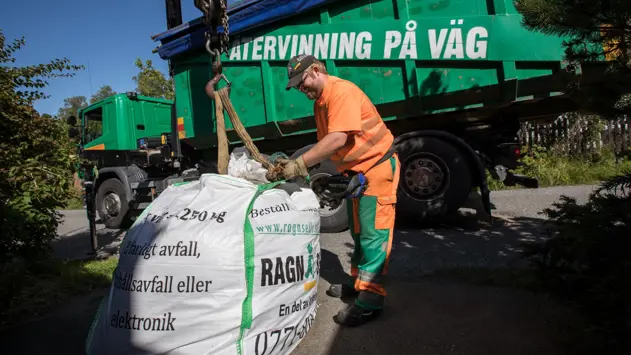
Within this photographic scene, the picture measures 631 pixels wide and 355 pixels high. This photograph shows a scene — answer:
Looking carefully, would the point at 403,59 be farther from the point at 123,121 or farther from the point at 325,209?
the point at 123,121

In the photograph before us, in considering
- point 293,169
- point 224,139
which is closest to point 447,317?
point 293,169

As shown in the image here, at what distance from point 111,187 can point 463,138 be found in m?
5.78

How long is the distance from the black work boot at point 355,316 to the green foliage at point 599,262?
0.97 meters

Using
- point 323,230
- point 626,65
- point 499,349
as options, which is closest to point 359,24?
point 323,230

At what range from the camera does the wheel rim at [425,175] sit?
4242 millimetres

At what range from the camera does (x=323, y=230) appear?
181 inches

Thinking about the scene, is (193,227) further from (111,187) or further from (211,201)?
(111,187)

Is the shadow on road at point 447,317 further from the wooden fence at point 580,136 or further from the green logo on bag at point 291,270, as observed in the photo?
the wooden fence at point 580,136

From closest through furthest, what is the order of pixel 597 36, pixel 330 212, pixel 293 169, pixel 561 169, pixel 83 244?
pixel 597 36 < pixel 293 169 < pixel 330 212 < pixel 83 244 < pixel 561 169

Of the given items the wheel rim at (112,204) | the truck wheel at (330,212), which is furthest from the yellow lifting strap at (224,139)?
the wheel rim at (112,204)

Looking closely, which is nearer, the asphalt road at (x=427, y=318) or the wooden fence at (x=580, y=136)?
the asphalt road at (x=427, y=318)

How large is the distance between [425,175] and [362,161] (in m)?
2.11

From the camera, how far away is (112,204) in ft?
21.9

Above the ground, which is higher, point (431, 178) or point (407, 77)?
point (407, 77)
